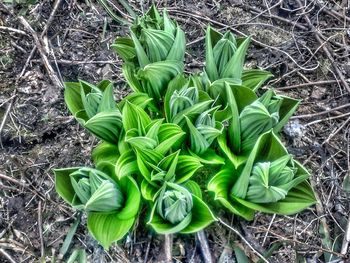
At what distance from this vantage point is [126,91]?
7.36 ft

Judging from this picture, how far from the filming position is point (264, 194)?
1.56 meters

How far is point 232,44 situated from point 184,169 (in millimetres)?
465

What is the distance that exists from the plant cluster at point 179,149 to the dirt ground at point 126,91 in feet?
0.69

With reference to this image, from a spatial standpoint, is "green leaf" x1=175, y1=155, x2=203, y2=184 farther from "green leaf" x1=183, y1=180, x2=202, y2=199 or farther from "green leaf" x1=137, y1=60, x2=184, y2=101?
"green leaf" x1=137, y1=60, x2=184, y2=101

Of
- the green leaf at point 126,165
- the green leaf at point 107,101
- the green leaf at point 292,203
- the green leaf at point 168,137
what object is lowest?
the green leaf at point 292,203

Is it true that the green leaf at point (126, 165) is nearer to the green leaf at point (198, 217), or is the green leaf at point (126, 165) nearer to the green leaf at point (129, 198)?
the green leaf at point (129, 198)

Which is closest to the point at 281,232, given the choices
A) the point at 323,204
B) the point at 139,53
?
the point at 323,204

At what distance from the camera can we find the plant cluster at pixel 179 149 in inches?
60.4

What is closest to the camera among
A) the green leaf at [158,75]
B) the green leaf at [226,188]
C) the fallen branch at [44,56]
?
the green leaf at [226,188]

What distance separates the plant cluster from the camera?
1.53 m

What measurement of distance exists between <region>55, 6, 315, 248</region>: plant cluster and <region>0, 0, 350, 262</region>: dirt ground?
0.21 m

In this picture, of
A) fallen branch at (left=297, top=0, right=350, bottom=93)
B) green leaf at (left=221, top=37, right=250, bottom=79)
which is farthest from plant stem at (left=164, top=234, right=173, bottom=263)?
fallen branch at (left=297, top=0, right=350, bottom=93)

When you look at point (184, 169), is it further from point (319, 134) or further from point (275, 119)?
point (319, 134)

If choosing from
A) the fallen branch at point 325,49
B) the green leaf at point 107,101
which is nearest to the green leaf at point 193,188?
the green leaf at point 107,101
